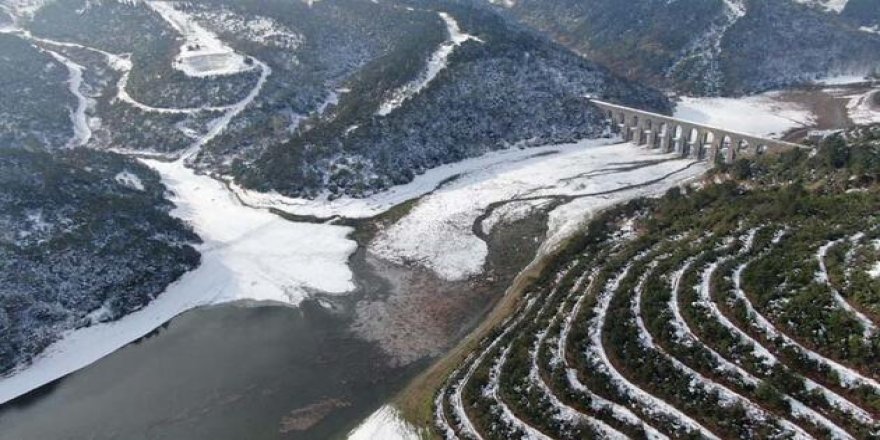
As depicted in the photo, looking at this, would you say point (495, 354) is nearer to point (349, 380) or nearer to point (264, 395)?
point (349, 380)

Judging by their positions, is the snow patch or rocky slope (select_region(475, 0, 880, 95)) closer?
the snow patch

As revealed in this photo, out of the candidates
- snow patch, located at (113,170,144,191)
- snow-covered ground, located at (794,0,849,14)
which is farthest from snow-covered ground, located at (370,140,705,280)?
snow-covered ground, located at (794,0,849,14)

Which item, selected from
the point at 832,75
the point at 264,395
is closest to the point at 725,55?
the point at 832,75

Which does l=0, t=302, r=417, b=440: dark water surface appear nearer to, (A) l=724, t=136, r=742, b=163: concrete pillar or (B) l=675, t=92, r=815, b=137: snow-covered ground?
(A) l=724, t=136, r=742, b=163: concrete pillar

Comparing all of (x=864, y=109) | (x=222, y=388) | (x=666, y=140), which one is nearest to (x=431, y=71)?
(x=666, y=140)

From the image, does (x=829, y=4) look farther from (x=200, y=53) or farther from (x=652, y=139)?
(x=200, y=53)

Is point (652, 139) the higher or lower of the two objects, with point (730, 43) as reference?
lower
